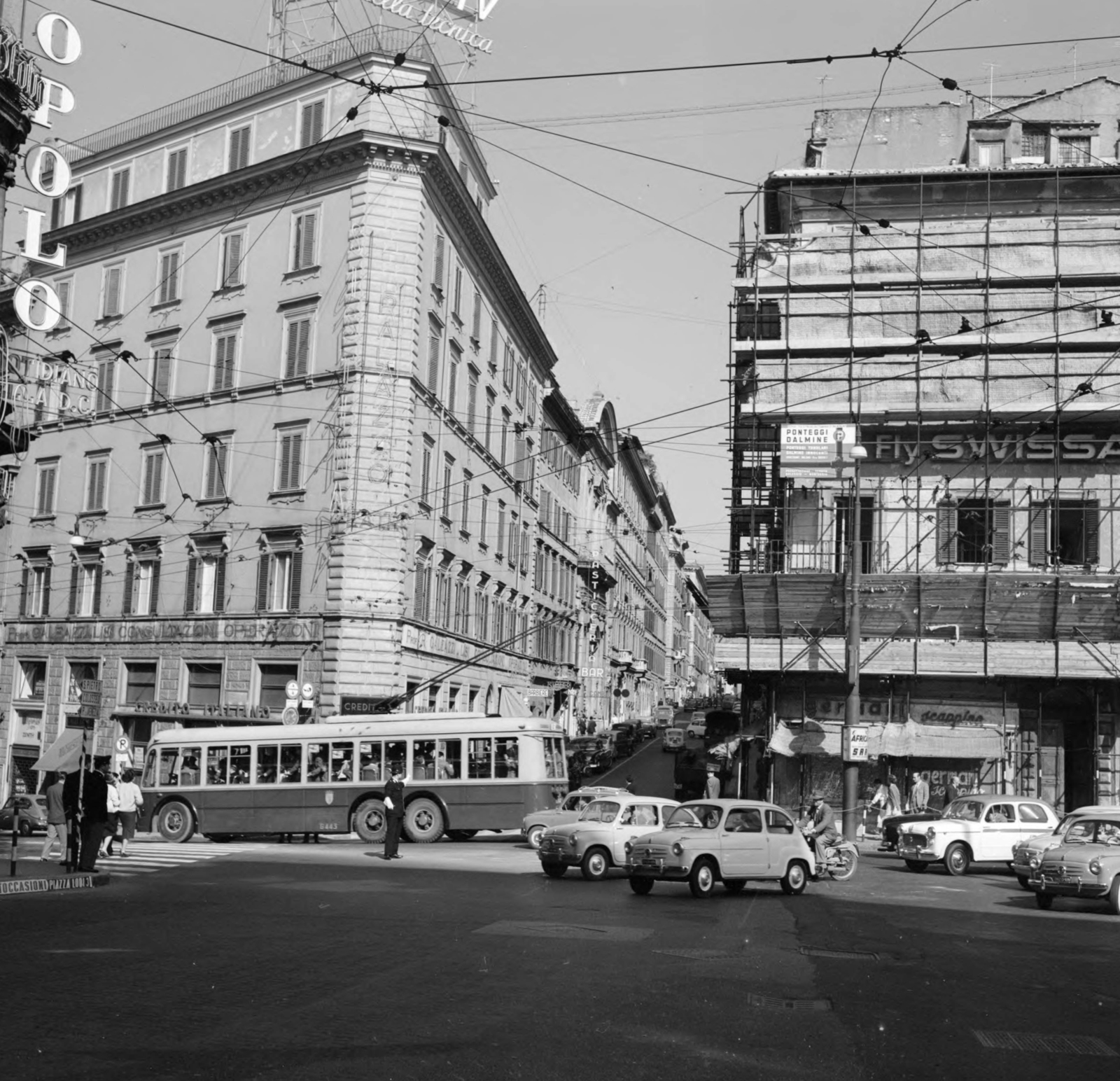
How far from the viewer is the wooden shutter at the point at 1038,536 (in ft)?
126

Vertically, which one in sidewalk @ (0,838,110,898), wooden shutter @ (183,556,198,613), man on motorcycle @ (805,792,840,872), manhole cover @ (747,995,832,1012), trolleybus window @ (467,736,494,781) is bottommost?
sidewalk @ (0,838,110,898)

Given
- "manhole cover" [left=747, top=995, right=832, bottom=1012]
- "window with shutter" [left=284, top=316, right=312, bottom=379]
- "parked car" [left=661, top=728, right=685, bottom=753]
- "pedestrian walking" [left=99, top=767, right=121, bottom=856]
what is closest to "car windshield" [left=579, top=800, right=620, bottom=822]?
"pedestrian walking" [left=99, top=767, right=121, bottom=856]

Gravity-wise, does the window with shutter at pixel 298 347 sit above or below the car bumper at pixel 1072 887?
above

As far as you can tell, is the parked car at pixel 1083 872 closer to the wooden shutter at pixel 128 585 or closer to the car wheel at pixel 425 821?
the car wheel at pixel 425 821

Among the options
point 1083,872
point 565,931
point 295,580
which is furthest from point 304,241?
point 565,931

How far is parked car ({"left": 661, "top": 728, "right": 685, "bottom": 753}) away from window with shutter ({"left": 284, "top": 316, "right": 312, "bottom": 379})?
35714 mm

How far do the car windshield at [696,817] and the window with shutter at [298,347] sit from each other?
78.1ft

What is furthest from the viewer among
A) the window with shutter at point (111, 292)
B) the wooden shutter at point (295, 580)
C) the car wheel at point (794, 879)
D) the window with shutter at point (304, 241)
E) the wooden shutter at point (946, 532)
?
the window with shutter at point (111, 292)

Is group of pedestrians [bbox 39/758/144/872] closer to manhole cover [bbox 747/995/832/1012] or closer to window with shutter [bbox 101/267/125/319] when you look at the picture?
manhole cover [bbox 747/995/832/1012]

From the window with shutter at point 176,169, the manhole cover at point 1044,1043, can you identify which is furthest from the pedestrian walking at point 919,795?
the window with shutter at point 176,169

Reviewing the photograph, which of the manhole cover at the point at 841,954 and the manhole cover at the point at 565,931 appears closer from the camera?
the manhole cover at the point at 841,954

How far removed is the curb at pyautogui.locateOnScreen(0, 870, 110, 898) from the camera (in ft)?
59.9

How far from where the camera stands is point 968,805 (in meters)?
26.7

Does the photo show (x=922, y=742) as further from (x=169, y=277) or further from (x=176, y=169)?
(x=176, y=169)
